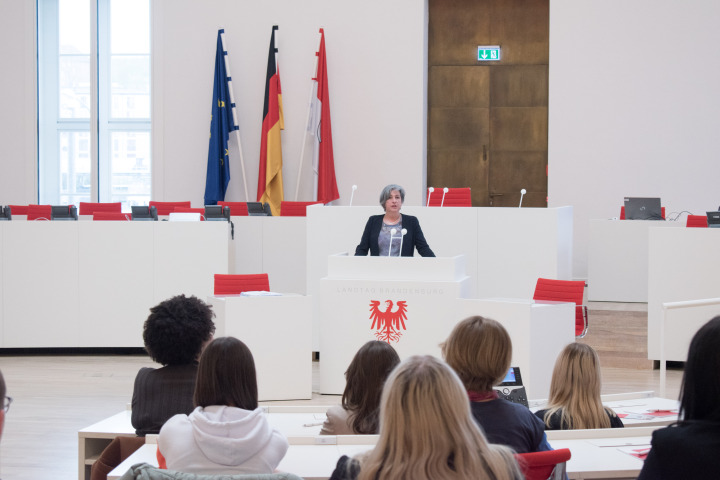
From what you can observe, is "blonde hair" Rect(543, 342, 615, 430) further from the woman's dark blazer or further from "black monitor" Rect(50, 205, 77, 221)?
"black monitor" Rect(50, 205, 77, 221)

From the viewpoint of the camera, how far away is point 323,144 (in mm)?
12570

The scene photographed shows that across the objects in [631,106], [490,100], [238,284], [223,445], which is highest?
[490,100]

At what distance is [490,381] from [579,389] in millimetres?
808

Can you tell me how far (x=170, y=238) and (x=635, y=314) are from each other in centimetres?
498

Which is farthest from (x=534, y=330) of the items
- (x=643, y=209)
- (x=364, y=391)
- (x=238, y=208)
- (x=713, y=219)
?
(x=238, y=208)

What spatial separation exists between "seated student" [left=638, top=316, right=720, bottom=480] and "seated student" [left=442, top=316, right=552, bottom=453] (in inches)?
31.4

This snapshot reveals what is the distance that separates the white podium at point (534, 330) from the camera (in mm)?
5527

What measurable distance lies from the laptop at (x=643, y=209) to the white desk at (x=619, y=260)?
0.74ft

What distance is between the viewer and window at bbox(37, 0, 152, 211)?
13.3m

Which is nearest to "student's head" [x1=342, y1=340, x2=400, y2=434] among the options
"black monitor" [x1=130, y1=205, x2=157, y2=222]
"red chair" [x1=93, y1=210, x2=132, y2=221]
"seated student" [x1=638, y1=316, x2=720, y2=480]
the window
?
"seated student" [x1=638, y1=316, x2=720, y2=480]

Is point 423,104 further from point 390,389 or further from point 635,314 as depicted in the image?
point 390,389

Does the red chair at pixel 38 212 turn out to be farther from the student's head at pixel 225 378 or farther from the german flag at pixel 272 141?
the student's head at pixel 225 378

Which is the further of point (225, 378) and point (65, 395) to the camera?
point (65, 395)

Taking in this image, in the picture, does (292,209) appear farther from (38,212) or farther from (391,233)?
(391,233)
